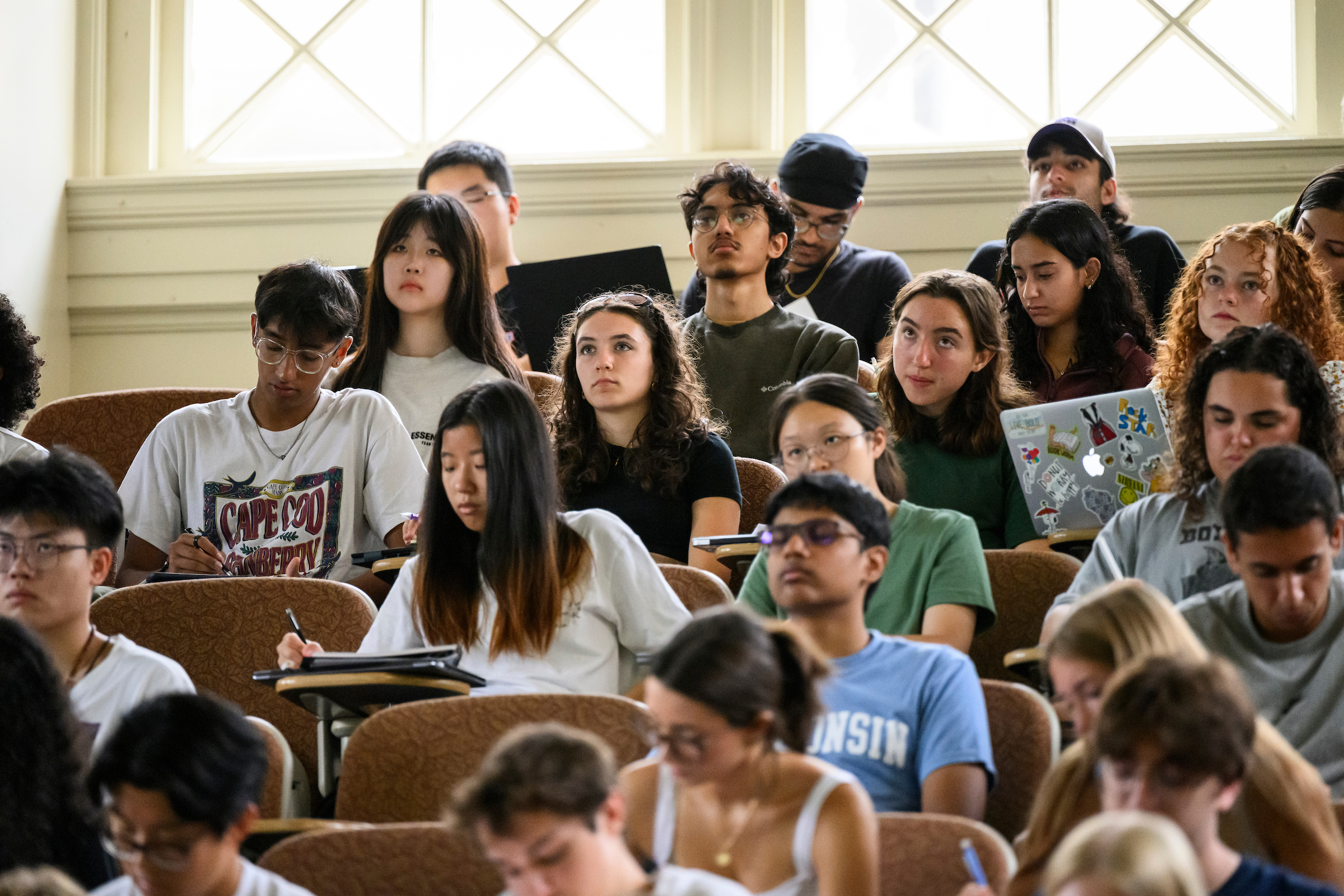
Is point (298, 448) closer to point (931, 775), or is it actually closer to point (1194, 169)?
point (931, 775)

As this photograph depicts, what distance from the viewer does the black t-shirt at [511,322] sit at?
12.5 ft

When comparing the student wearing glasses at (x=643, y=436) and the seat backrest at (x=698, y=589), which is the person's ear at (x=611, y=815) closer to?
the seat backrest at (x=698, y=589)

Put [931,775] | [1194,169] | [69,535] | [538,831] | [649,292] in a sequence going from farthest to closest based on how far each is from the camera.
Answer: [1194,169], [649,292], [69,535], [931,775], [538,831]

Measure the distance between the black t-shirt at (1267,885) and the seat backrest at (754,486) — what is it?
1669mm

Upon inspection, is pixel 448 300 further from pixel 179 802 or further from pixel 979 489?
pixel 179 802

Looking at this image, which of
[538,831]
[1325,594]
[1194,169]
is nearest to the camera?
[538,831]

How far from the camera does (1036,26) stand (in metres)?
4.47

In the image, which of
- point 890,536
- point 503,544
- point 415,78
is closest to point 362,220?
point 415,78

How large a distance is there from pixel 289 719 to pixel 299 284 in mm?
933

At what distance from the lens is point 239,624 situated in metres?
2.45

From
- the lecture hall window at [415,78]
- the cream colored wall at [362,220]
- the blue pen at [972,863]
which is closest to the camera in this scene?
the blue pen at [972,863]

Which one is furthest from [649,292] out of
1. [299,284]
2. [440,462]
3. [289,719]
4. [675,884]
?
[675,884]

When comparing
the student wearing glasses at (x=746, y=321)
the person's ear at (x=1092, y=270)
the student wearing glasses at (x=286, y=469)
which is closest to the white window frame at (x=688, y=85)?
the student wearing glasses at (x=746, y=321)

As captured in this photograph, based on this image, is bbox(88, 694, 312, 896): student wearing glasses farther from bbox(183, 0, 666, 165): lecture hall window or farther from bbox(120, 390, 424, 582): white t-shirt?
bbox(183, 0, 666, 165): lecture hall window
